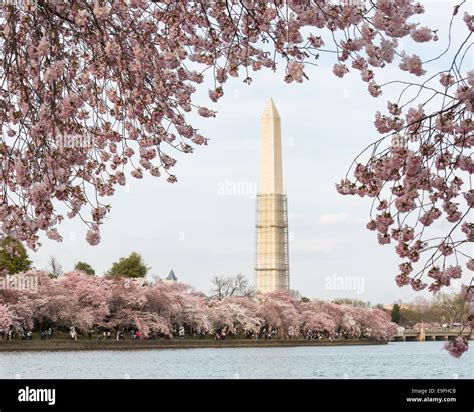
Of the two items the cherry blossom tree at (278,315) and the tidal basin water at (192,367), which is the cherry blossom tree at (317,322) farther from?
the tidal basin water at (192,367)

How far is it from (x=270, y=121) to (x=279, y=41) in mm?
63541

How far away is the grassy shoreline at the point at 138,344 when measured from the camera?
3925cm

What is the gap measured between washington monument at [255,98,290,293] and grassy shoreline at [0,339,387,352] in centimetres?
1598

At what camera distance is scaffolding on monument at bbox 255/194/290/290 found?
77.9 metres

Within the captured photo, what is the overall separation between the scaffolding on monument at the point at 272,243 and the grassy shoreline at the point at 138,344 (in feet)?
58.2

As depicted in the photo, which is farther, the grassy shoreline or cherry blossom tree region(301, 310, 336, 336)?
cherry blossom tree region(301, 310, 336, 336)

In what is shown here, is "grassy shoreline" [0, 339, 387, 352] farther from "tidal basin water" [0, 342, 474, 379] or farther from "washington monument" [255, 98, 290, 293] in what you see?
"washington monument" [255, 98, 290, 293]

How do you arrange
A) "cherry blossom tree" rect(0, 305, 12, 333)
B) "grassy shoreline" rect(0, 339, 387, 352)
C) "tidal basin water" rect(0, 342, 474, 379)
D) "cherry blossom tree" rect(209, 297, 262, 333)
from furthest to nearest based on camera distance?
"cherry blossom tree" rect(209, 297, 262, 333)
"grassy shoreline" rect(0, 339, 387, 352)
"cherry blossom tree" rect(0, 305, 12, 333)
"tidal basin water" rect(0, 342, 474, 379)

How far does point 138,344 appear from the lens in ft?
146

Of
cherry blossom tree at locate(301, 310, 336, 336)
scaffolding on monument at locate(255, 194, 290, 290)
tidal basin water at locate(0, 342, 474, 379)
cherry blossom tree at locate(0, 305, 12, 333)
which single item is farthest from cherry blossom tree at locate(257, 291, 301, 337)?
cherry blossom tree at locate(0, 305, 12, 333)

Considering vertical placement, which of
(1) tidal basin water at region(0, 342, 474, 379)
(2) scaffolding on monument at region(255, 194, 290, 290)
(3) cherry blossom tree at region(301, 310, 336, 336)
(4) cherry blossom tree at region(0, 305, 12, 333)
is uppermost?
(2) scaffolding on monument at region(255, 194, 290, 290)

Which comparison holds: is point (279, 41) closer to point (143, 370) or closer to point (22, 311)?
point (143, 370)

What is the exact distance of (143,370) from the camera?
30812mm
